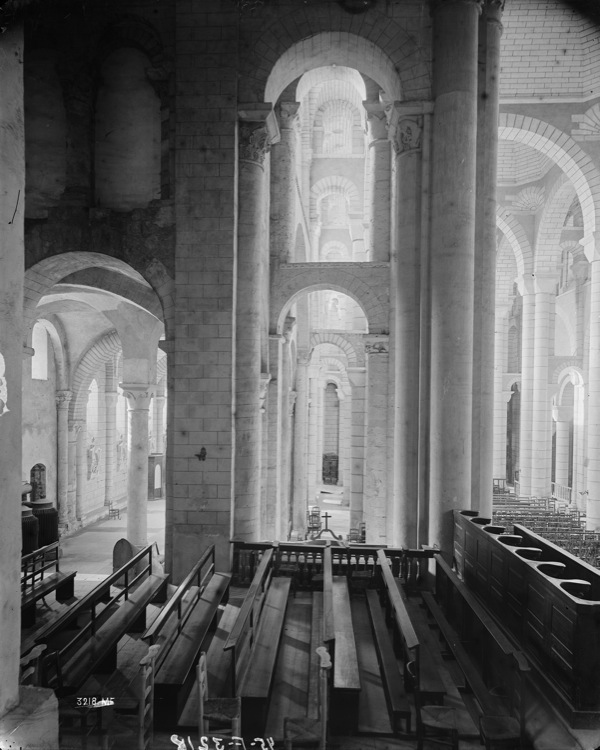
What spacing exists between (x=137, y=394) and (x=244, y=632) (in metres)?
10.2

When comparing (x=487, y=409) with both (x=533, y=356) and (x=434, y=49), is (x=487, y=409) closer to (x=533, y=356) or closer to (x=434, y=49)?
(x=434, y=49)

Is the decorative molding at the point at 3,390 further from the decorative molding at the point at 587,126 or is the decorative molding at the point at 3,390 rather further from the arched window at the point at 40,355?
the decorative molding at the point at 587,126

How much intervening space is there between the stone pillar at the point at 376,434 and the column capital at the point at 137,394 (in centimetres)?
599

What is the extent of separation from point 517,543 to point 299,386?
49.2 ft

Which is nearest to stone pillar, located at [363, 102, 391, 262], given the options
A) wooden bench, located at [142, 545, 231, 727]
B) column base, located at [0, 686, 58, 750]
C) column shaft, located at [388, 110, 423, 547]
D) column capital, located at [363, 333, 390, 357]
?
column capital, located at [363, 333, 390, 357]

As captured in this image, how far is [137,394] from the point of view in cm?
1491

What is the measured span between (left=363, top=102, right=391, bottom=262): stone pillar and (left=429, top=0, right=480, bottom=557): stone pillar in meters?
6.16

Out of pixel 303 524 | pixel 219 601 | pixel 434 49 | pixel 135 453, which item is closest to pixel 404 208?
pixel 434 49

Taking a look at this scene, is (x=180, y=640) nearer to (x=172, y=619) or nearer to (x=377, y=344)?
(x=172, y=619)

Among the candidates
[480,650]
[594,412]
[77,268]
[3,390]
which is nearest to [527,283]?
[594,412]

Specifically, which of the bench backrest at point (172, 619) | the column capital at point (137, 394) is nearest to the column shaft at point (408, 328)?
the bench backrest at point (172, 619)

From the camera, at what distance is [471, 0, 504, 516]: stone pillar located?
30.5 feet

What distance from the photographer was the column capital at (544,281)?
71.2ft

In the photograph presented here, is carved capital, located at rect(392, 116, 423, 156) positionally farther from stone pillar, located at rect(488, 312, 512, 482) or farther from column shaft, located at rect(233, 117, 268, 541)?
stone pillar, located at rect(488, 312, 512, 482)
